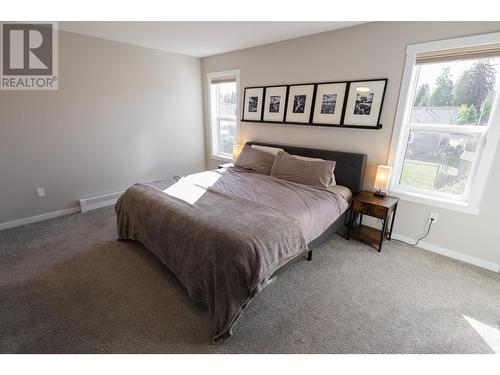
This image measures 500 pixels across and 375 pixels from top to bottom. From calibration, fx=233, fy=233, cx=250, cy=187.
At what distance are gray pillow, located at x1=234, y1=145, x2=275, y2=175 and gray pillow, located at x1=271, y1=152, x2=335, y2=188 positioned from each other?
0.62 ft

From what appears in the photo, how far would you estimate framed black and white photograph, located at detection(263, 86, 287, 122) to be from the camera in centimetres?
330

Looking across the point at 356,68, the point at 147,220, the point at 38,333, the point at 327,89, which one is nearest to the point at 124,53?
the point at 147,220

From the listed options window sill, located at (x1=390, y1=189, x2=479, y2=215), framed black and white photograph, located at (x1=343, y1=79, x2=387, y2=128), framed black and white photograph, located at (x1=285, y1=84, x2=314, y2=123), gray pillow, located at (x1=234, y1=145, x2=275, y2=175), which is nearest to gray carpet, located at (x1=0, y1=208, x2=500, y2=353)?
window sill, located at (x1=390, y1=189, x2=479, y2=215)

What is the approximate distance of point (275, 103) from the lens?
Answer: 3402mm

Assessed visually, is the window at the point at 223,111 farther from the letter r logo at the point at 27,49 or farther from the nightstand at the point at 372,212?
the nightstand at the point at 372,212

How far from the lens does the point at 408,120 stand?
2463 millimetres

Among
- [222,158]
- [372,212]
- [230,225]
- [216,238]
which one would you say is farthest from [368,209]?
[222,158]

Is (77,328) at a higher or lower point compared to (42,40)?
lower

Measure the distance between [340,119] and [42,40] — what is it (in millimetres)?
3593

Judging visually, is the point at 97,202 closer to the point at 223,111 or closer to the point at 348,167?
the point at 223,111

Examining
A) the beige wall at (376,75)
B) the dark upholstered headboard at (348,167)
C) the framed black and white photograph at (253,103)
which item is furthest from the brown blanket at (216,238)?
the framed black and white photograph at (253,103)

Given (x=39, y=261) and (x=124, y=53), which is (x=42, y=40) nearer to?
(x=124, y=53)

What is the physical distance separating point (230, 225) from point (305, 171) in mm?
1433
